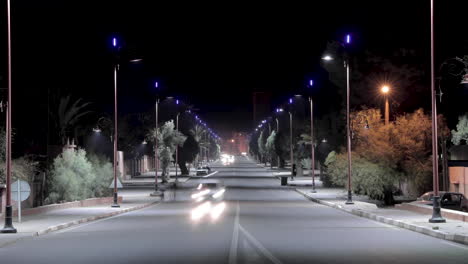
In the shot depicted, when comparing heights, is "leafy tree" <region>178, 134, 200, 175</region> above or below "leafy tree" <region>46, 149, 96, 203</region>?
above

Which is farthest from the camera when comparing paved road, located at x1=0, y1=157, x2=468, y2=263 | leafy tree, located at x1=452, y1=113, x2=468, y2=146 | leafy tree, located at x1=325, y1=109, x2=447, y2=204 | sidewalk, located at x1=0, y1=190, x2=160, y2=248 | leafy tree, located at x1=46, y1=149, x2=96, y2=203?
leafy tree, located at x1=452, y1=113, x2=468, y2=146

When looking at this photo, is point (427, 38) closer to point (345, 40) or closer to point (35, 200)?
point (345, 40)

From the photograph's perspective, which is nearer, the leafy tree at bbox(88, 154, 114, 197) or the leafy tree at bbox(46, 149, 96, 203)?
the leafy tree at bbox(46, 149, 96, 203)

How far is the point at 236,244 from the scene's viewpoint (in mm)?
20969

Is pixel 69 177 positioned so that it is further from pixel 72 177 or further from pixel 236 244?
pixel 236 244

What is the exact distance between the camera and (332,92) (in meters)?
99.2

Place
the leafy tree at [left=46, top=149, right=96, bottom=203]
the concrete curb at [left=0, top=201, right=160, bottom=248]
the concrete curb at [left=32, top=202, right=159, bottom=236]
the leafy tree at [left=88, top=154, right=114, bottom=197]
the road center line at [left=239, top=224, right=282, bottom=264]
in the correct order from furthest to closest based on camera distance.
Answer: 1. the leafy tree at [left=88, top=154, right=114, bottom=197]
2. the leafy tree at [left=46, top=149, right=96, bottom=203]
3. the concrete curb at [left=32, top=202, right=159, bottom=236]
4. the concrete curb at [left=0, top=201, right=160, bottom=248]
5. the road center line at [left=239, top=224, right=282, bottom=264]

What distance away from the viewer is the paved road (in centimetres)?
1766

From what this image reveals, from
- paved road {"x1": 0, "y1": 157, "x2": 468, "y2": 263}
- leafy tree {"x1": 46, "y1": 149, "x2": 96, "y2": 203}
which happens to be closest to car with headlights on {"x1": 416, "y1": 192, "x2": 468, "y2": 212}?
paved road {"x1": 0, "y1": 157, "x2": 468, "y2": 263}

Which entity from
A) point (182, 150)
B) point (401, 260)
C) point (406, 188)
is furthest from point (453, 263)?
point (182, 150)

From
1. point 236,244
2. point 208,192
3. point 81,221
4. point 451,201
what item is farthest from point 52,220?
point 208,192

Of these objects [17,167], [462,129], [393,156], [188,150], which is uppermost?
[462,129]

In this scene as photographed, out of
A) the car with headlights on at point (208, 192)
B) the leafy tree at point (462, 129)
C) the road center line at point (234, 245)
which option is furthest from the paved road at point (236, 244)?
the car with headlights on at point (208, 192)

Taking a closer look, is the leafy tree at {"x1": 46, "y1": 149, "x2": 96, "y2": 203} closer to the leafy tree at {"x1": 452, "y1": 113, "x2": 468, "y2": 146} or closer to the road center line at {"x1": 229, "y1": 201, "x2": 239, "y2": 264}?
the road center line at {"x1": 229, "y1": 201, "x2": 239, "y2": 264}
